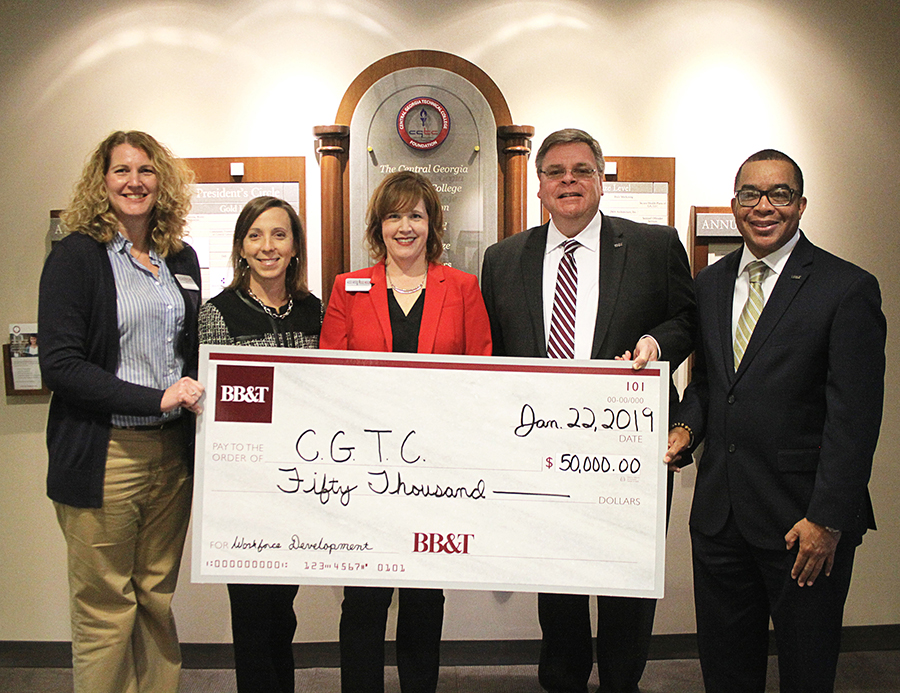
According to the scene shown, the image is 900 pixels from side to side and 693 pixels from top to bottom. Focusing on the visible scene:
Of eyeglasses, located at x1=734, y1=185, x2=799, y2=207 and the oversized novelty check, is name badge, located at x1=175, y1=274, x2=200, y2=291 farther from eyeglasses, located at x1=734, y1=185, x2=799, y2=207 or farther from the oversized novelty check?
eyeglasses, located at x1=734, y1=185, x2=799, y2=207

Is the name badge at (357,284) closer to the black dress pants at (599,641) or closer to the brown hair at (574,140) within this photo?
the brown hair at (574,140)

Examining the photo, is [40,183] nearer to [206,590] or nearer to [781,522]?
[206,590]

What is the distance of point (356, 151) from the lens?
8.82ft

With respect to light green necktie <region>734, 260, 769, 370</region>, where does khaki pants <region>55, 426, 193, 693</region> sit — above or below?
below

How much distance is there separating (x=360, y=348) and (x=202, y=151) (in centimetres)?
139

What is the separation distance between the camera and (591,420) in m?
1.72

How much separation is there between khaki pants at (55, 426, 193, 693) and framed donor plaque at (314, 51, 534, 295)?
1.16 metres

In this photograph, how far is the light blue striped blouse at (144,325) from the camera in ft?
6.20

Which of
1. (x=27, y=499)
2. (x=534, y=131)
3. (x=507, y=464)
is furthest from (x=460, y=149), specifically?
(x=27, y=499)

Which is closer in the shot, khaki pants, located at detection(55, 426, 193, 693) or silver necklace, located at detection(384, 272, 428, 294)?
khaki pants, located at detection(55, 426, 193, 693)

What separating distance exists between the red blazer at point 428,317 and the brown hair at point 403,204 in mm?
74

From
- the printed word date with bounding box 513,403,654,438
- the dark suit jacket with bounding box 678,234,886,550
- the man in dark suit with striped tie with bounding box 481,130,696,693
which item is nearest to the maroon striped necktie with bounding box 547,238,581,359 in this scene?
the man in dark suit with striped tie with bounding box 481,130,696,693

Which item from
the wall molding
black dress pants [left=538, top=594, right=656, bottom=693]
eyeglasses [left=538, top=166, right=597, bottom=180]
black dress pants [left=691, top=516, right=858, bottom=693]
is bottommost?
the wall molding

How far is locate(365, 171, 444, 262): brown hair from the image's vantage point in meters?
1.98
